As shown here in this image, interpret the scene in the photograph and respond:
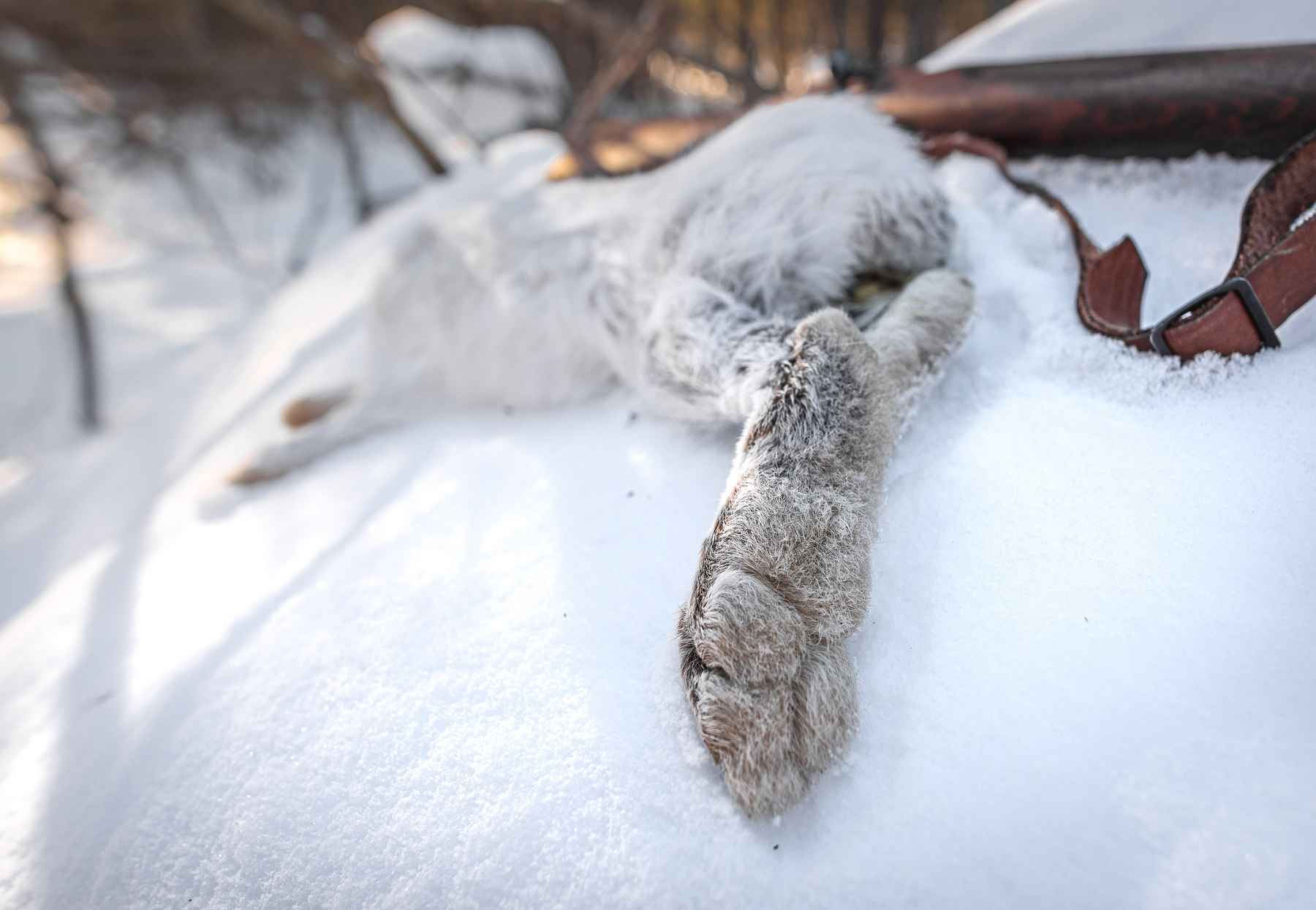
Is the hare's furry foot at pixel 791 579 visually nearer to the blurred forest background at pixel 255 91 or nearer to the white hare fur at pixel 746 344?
the white hare fur at pixel 746 344

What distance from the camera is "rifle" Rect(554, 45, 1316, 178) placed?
3.51 ft

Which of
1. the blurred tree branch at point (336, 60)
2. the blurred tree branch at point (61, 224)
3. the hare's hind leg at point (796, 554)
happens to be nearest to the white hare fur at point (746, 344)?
the hare's hind leg at point (796, 554)

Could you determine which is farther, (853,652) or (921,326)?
(921,326)

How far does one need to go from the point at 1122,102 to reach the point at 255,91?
5.34 meters

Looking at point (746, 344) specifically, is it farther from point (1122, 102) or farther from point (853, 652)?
point (1122, 102)

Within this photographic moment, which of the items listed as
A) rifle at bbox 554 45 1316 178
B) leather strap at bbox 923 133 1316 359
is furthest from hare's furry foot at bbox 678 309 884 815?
rifle at bbox 554 45 1316 178

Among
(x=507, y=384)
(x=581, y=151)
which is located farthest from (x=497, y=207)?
(x=581, y=151)

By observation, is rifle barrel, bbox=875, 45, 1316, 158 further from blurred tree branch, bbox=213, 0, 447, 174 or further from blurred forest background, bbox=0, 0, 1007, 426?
blurred tree branch, bbox=213, 0, 447, 174

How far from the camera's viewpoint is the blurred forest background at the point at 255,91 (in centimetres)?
346

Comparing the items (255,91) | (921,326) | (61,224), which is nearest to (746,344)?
(921,326)

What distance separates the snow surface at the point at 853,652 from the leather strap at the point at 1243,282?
4 cm

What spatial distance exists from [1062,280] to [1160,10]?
41.7 inches

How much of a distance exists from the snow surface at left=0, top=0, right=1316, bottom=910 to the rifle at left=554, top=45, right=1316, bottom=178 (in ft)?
0.20

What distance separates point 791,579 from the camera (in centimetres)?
70
